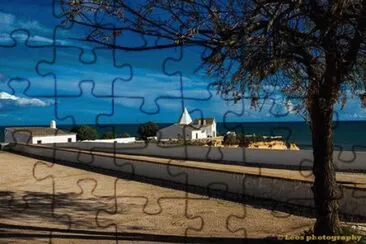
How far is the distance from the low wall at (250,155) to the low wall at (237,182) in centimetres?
705

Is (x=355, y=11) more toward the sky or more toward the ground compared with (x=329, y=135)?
more toward the sky

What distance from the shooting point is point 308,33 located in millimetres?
8758

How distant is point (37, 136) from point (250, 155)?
24559 millimetres

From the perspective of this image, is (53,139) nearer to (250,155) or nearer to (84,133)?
(84,133)

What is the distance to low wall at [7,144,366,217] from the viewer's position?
567 inches

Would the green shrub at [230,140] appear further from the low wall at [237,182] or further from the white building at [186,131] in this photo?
the low wall at [237,182]

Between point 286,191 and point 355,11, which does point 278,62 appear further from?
point 286,191

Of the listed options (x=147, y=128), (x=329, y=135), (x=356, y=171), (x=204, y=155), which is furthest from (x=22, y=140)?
(x=329, y=135)

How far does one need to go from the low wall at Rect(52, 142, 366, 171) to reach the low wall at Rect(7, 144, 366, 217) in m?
7.05

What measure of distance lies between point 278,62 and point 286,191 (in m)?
8.82

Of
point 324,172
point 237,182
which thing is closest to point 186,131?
point 237,182

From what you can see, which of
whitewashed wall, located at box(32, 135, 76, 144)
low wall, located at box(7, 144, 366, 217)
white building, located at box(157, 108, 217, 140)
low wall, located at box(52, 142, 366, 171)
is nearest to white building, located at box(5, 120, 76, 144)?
whitewashed wall, located at box(32, 135, 76, 144)

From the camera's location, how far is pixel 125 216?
48.1ft

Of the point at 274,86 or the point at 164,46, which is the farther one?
the point at 274,86
